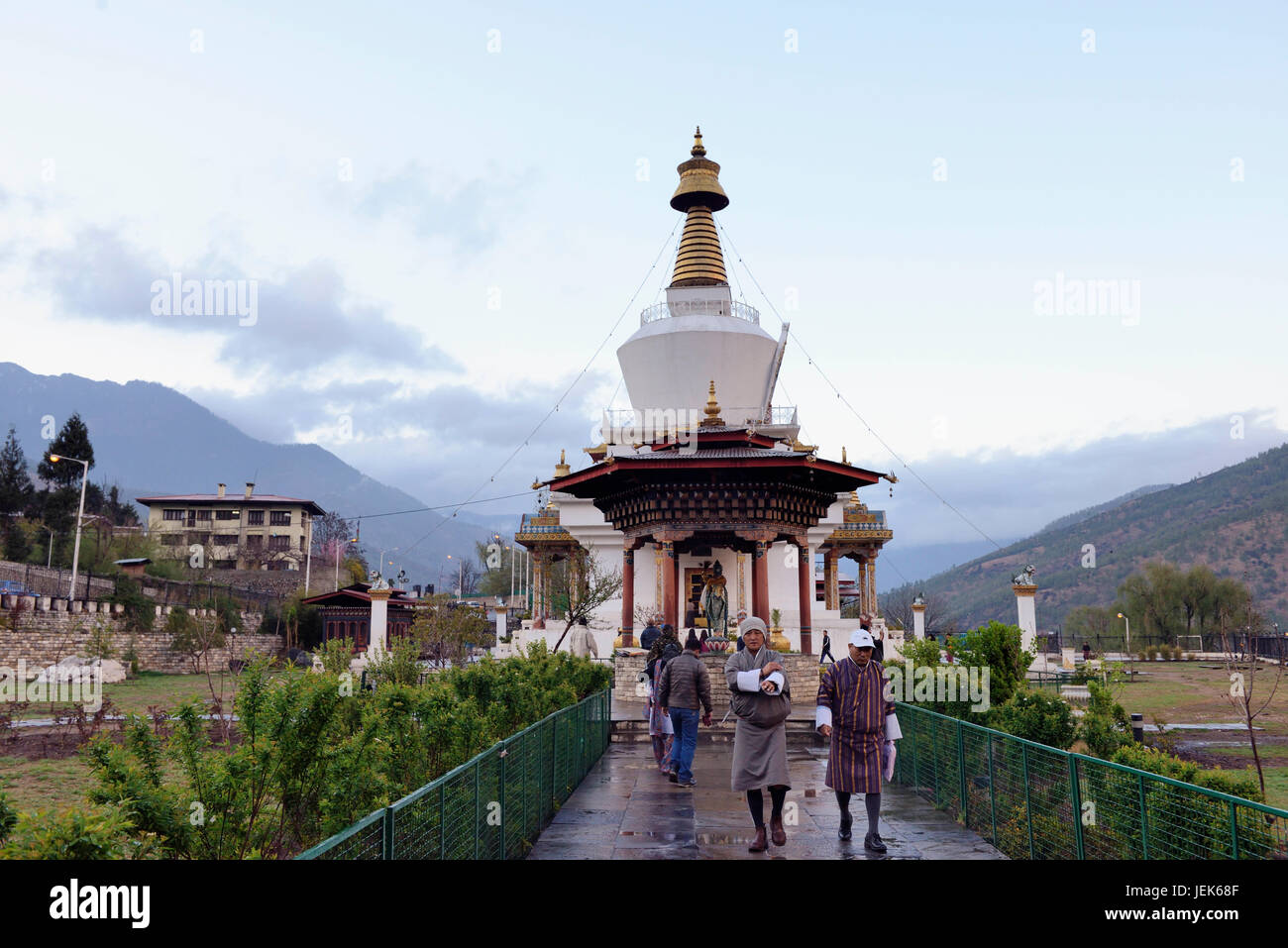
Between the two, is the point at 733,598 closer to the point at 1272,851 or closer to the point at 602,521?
the point at 602,521

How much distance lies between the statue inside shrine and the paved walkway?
47.2ft

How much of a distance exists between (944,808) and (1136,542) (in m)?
144

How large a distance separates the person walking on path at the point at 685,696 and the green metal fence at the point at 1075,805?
2.78 meters

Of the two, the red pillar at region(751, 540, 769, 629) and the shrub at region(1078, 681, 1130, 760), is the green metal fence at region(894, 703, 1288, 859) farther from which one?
the red pillar at region(751, 540, 769, 629)

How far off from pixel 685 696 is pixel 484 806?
168 inches

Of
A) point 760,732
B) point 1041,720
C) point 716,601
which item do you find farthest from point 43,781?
point 716,601

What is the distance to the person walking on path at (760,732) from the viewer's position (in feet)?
24.5

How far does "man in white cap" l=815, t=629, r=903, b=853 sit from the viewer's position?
7.55 m

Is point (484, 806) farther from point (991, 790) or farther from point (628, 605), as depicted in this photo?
point (628, 605)

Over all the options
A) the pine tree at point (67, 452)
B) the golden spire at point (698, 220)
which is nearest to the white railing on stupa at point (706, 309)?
the golden spire at point (698, 220)

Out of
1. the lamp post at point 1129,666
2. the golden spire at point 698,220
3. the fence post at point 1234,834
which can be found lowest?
the lamp post at point 1129,666

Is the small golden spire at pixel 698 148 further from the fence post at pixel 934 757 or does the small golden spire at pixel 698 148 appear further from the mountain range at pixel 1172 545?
the mountain range at pixel 1172 545

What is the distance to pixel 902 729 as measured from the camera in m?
11.9
